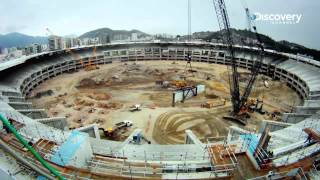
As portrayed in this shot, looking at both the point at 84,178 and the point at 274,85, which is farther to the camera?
the point at 274,85

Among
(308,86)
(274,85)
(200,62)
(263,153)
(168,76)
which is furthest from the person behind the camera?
(200,62)

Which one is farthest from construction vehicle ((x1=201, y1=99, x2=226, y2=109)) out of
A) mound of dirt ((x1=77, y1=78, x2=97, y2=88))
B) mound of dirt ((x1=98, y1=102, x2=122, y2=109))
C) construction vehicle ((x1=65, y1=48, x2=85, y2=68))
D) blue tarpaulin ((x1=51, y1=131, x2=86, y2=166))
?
construction vehicle ((x1=65, y1=48, x2=85, y2=68))

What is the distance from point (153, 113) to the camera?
219 ft

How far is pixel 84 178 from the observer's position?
2659cm

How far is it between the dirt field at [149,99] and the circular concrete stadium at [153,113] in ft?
0.93

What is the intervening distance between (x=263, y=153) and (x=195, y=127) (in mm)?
31779

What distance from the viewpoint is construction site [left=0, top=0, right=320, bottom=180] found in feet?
93.0

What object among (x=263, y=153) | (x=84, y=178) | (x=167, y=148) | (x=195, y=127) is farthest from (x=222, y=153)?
(x=195, y=127)

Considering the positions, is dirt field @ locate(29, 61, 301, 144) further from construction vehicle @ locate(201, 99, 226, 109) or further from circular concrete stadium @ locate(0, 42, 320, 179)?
construction vehicle @ locate(201, 99, 226, 109)

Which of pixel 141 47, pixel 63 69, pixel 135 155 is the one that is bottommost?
pixel 135 155

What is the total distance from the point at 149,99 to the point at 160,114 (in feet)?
39.9

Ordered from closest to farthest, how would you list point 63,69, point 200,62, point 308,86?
point 308,86
point 63,69
point 200,62

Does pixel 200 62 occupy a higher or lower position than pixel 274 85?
higher

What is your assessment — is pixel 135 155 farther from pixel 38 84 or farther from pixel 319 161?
pixel 38 84
